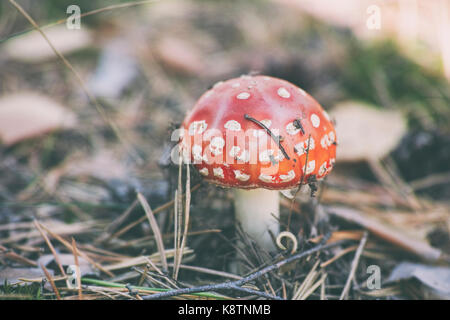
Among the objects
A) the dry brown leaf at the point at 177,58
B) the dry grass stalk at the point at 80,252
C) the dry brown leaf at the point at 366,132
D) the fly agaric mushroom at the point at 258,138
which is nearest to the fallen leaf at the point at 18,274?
the dry grass stalk at the point at 80,252

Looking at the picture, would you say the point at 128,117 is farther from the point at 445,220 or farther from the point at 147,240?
the point at 445,220

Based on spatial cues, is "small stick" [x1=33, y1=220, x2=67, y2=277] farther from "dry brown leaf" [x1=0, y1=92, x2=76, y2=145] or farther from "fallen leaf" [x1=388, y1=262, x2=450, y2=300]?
"fallen leaf" [x1=388, y1=262, x2=450, y2=300]

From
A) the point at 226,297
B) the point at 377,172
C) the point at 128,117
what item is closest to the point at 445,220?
the point at 377,172

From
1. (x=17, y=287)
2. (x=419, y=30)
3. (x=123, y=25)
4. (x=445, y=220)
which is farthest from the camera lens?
(x=123, y=25)

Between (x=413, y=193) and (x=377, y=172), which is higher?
(x=377, y=172)

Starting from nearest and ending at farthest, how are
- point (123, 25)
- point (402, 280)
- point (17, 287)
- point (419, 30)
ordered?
1. point (17, 287)
2. point (402, 280)
3. point (419, 30)
4. point (123, 25)

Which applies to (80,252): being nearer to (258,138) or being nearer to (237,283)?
(237,283)

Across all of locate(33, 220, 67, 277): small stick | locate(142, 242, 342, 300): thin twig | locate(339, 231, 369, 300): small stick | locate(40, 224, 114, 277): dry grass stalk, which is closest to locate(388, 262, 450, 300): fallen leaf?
locate(339, 231, 369, 300): small stick
